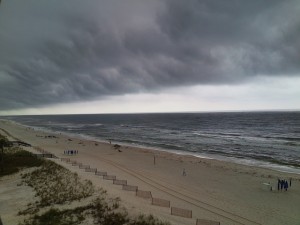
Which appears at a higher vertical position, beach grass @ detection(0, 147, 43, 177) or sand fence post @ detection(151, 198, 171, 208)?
beach grass @ detection(0, 147, 43, 177)

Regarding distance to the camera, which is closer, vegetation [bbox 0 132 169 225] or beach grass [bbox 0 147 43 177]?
vegetation [bbox 0 132 169 225]

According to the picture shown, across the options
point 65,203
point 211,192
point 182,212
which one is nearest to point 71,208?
point 65,203

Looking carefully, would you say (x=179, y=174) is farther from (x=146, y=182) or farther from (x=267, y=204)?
(x=267, y=204)

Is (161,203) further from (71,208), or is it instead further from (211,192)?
(211,192)

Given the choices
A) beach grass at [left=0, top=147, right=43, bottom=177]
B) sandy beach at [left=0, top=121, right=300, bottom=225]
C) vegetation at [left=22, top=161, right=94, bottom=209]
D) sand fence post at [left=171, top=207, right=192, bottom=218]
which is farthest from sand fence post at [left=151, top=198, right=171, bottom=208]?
beach grass at [left=0, top=147, right=43, bottom=177]

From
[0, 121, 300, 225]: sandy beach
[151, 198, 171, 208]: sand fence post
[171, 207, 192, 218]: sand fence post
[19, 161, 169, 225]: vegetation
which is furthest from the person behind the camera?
[151, 198, 171, 208]: sand fence post

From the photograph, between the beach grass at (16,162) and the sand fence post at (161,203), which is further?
the beach grass at (16,162)

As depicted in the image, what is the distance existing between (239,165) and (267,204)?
66.3 ft

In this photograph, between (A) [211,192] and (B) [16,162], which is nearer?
(A) [211,192]

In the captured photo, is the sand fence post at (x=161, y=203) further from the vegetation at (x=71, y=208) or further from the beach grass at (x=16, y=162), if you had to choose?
the beach grass at (x=16, y=162)

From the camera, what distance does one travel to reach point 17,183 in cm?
2708

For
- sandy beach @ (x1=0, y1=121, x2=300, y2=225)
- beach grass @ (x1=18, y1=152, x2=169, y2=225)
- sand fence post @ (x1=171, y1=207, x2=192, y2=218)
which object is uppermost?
beach grass @ (x1=18, y1=152, x2=169, y2=225)

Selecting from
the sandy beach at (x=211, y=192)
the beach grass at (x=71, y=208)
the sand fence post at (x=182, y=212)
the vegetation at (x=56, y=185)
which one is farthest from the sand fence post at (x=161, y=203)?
the vegetation at (x=56, y=185)

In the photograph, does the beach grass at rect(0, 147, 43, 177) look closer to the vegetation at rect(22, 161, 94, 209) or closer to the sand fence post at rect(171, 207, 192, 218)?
the vegetation at rect(22, 161, 94, 209)
